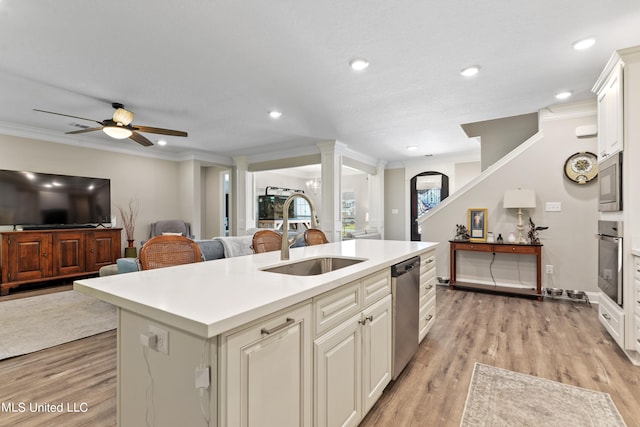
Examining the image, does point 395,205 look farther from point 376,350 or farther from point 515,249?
point 376,350

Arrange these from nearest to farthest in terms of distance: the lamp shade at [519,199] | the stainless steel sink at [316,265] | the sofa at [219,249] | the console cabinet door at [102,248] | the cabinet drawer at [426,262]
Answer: the stainless steel sink at [316,265] < the cabinet drawer at [426,262] < the sofa at [219,249] < the lamp shade at [519,199] < the console cabinet door at [102,248]

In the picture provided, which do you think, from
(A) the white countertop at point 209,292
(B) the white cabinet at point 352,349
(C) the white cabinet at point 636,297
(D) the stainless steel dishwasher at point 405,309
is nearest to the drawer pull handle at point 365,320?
(B) the white cabinet at point 352,349

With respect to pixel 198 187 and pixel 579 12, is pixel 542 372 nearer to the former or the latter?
pixel 579 12

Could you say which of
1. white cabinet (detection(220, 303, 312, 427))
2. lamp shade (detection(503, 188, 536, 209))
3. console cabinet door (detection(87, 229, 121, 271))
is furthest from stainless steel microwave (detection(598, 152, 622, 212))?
console cabinet door (detection(87, 229, 121, 271))

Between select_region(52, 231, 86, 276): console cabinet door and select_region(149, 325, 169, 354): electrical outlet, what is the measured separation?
5016mm

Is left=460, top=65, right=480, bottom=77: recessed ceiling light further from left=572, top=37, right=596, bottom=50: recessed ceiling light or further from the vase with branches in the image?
the vase with branches

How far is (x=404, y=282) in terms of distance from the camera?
201cm

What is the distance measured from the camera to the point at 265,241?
2645 millimetres

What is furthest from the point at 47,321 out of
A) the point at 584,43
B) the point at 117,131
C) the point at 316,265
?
the point at 584,43

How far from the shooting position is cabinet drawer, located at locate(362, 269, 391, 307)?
1590 millimetres

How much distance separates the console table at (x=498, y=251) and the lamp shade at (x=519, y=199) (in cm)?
52

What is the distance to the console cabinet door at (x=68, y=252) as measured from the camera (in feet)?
15.2

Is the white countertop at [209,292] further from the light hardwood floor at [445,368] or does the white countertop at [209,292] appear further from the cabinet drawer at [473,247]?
the cabinet drawer at [473,247]

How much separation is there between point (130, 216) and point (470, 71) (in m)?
6.26
